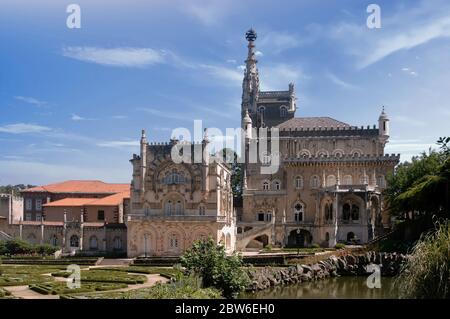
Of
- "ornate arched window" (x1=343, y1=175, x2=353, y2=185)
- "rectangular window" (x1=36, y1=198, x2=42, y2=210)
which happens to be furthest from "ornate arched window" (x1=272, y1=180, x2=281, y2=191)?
"rectangular window" (x1=36, y1=198, x2=42, y2=210)

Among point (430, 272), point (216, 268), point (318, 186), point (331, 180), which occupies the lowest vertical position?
point (216, 268)

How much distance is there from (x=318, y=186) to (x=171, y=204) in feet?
76.0

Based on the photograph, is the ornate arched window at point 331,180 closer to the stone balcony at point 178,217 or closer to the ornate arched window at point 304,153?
the ornate arched window at point 304,153

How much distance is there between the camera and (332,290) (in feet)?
138

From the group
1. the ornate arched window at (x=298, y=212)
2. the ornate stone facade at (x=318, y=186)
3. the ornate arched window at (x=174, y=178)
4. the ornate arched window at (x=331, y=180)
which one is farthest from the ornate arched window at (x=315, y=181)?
the ornate arched window at (x=174, y=178)

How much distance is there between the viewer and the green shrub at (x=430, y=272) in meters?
22.7

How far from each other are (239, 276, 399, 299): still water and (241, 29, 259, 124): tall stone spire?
53.2m

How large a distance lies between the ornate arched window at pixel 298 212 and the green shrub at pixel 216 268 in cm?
4499

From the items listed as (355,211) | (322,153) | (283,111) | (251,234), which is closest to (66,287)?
(251,234)

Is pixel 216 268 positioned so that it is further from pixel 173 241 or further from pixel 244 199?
pixel 244 199

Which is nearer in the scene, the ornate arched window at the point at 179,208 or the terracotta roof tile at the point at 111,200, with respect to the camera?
the ornate arched window at the point at 179,208

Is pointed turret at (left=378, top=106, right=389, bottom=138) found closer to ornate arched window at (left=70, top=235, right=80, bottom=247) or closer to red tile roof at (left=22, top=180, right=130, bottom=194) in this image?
red tile roof at (left=22, top=180, right=130, bottom=194)

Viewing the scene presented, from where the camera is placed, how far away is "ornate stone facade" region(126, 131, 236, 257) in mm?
66188
